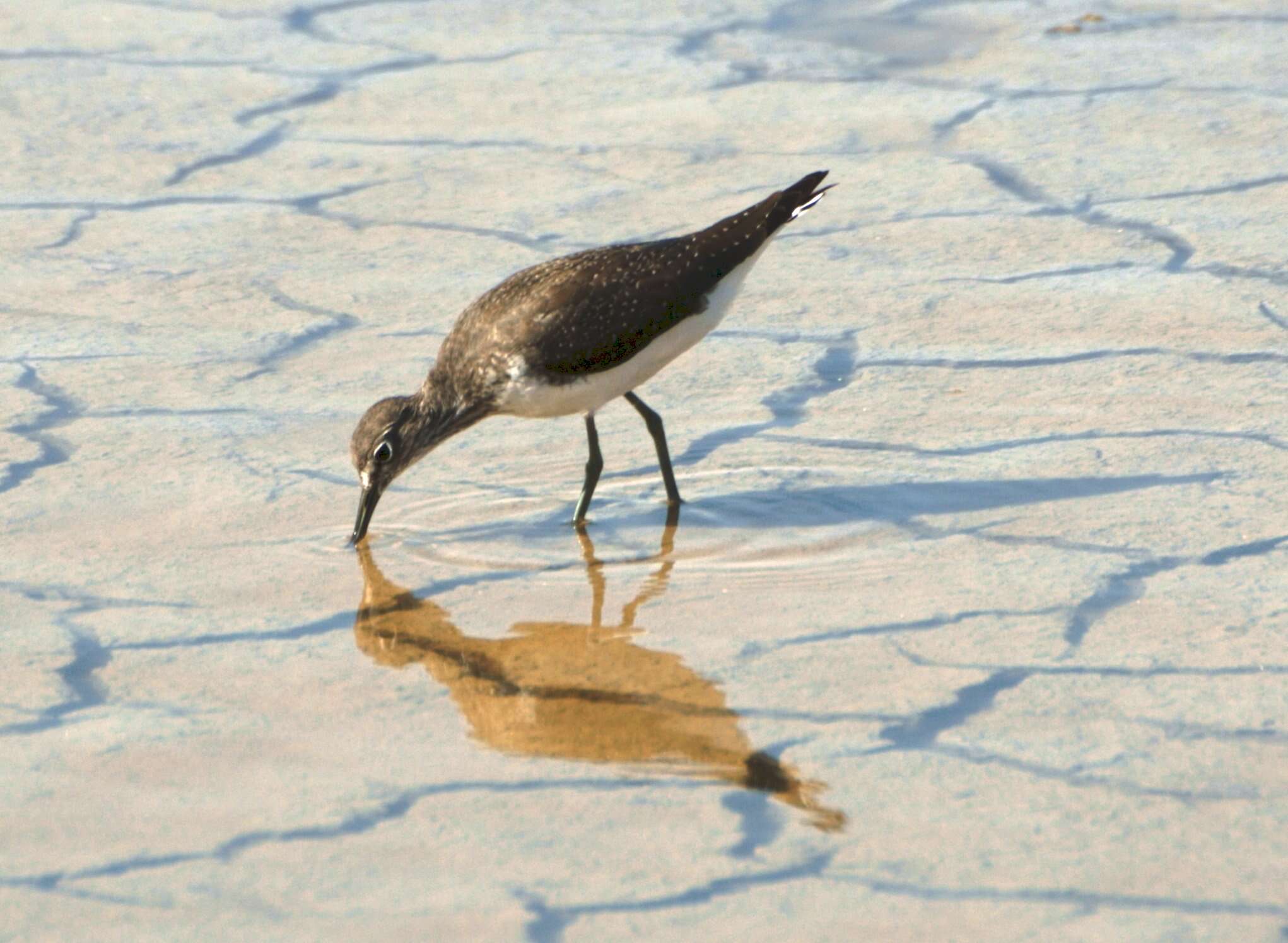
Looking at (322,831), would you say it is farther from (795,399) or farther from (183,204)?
(183,204)

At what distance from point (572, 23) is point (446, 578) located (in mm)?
5814

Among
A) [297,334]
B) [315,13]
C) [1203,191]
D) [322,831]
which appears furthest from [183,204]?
[322,831]

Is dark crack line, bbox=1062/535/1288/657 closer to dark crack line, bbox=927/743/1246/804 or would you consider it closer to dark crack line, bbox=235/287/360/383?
dark crack line, bbox=927/743/1246/804

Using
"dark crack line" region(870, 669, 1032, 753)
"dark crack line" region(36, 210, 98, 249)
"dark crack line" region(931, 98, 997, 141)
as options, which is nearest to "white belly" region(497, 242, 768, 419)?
"dark crack line" region(870, 669, 1032, 753)

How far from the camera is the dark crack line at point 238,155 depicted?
762cm

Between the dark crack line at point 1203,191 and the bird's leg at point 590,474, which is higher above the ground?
the dark crack line at point 1203,191

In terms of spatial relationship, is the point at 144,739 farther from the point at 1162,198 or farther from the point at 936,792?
the point at 1162,198

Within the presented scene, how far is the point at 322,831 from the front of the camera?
11.0 ft

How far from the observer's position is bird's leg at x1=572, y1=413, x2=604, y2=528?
4820 millimetres

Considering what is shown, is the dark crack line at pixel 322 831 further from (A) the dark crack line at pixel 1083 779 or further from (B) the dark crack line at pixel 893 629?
(B) the dark crack line at pixel 893 629

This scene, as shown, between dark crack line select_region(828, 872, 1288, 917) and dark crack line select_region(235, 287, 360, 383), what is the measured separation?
322cm

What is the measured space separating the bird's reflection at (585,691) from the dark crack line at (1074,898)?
216 mm

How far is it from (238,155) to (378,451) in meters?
3.57

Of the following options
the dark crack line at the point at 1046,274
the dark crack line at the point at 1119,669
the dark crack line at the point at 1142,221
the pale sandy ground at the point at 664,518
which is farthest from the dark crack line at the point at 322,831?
the dark crack line at the point at 1142,221
